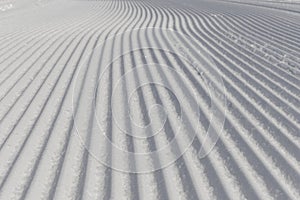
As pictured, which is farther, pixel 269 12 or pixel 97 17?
pixel 97 17

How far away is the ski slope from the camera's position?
11.4 ft

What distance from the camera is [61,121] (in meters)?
4.66

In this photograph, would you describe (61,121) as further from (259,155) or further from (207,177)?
(259,155)

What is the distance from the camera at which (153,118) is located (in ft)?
15.4

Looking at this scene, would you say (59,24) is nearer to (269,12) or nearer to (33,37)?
(33,37)

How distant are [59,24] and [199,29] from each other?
186 inches

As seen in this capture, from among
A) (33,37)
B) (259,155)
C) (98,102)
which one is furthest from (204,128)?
(33,37)

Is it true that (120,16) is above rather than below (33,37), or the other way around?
above

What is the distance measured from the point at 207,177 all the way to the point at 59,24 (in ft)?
30.3

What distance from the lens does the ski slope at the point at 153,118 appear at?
11.4ft

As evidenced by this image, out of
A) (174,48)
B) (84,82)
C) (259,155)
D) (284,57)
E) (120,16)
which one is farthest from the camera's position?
(120,16)

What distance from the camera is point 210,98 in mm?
5109

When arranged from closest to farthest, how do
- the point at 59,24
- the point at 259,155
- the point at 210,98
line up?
1. the point at 259,155
2. the point at 210,98
3. the point at 59,24

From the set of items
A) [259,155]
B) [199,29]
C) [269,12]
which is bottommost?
[259,155]
